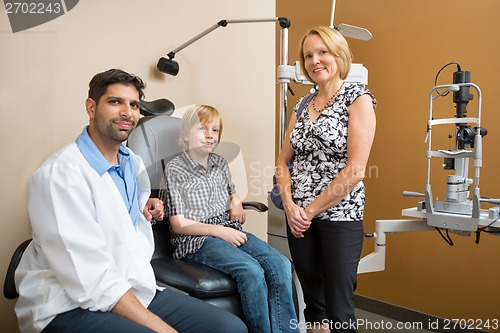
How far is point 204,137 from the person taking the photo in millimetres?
1836

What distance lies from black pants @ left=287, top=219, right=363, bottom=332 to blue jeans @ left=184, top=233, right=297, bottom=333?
0.38ft

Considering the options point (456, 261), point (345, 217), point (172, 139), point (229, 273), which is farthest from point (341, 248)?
point (456, 261)

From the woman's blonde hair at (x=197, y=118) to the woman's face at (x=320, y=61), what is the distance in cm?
51

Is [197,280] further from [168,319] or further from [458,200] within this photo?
[458,200]

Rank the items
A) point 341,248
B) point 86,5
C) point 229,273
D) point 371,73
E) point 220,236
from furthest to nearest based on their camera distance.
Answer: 1. point 371,73
2. point 86,5
3. point 220,236
4. point 229,273
5. point 341,248

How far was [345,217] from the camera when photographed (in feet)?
4.78

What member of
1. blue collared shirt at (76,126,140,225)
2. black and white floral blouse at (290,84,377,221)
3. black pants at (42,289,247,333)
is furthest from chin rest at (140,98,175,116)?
black pants at (42,289,247,333)

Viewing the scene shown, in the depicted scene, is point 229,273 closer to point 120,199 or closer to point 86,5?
point 120,199

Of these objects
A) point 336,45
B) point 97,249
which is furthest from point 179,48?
point 97,249

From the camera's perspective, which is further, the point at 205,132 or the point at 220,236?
the point at 205,132

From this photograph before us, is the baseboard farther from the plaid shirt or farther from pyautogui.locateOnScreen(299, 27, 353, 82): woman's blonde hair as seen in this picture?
pyautogui.locateOnScreen(299, 27, 353, 82): woman's blonde hair

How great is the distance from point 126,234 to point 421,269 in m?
1.84

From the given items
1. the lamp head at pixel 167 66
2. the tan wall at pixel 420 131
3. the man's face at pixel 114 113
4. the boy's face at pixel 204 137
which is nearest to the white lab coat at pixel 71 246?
the man's face at pixel 114 113

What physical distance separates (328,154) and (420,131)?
1188mm
